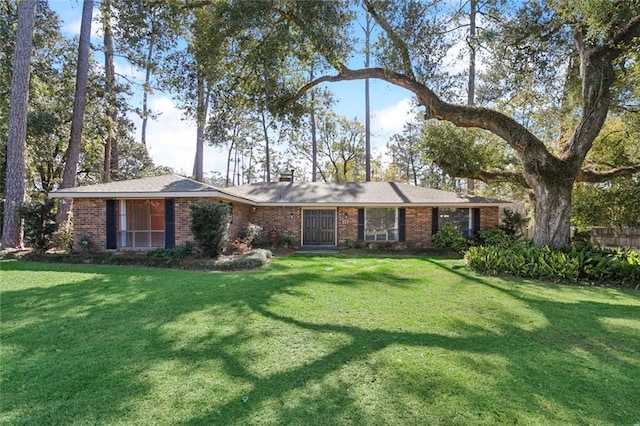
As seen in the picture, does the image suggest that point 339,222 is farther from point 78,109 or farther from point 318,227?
point 78,109

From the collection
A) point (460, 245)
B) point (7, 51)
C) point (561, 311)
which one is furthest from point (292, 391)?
point (7, 51)

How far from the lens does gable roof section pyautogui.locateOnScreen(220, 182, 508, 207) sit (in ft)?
52.1

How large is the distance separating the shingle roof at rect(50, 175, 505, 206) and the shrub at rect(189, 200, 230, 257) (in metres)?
0.77

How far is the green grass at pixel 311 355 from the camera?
2.95 m

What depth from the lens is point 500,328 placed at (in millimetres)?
5254

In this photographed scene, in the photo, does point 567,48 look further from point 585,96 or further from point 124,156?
point 124,156

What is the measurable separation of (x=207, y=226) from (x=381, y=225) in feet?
26.7

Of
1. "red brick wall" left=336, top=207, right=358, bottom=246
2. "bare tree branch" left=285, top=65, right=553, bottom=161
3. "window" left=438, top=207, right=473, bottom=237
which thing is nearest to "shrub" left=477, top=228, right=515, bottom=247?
"window" left=438, top=207, right=473, bottom=237

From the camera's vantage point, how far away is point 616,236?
15.9m

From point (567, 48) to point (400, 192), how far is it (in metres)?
8.19

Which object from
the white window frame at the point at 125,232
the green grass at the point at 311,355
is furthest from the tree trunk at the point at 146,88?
the green grass at the point at 311,355

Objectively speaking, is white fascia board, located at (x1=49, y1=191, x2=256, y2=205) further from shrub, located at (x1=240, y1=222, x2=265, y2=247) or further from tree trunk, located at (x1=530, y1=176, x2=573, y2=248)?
tree trunk, located at (x1=530, y1=176, x2=573, y2=248)

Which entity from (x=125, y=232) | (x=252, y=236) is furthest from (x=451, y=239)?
(x=125, y=232)

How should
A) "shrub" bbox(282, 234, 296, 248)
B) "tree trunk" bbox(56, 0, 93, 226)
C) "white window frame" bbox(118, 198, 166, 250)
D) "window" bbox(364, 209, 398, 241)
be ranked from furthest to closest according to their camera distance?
"window" bbox(364, 209, 398, 241), "shrub" bbox(282, 234, 296, 248), "tree trunk" bbox(56, 0, 93, 226), "white window frame" bbox(118, 198, 166, 250)
